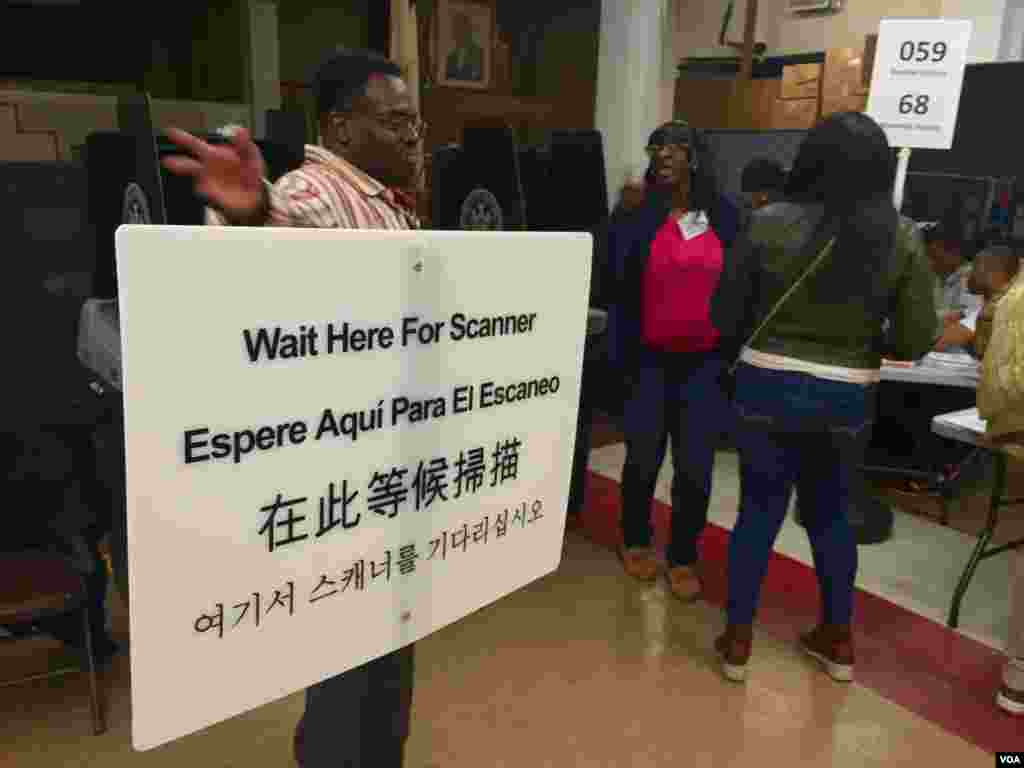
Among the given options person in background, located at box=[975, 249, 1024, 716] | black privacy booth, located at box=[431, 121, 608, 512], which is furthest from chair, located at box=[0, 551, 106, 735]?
person in background, located at box=[975, 249, 1024, 716]

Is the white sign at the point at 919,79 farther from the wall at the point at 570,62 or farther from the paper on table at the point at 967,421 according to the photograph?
the wall at the point at 570,62

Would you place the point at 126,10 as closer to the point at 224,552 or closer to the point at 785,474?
the point at 785,474

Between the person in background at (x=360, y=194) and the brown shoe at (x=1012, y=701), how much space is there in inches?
64.4

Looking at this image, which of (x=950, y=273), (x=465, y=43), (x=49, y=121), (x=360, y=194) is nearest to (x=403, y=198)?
(x=360, y=194)

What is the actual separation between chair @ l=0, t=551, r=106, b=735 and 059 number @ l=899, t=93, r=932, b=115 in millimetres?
2876

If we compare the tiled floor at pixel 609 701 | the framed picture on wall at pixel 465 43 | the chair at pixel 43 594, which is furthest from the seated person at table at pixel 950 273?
the chair at pixel 43 594

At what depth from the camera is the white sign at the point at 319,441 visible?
1.87 feet

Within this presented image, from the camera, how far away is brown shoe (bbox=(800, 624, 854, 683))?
2125mm

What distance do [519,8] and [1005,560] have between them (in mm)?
4101

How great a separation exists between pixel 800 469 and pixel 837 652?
523mm

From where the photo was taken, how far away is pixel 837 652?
2129mm

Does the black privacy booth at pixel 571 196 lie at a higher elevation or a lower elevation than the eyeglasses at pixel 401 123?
lower

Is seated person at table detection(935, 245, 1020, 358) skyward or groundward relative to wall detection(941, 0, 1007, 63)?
groundward

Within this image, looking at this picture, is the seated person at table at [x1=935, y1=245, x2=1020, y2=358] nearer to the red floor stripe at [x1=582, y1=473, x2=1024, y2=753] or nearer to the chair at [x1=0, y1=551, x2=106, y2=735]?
the red floor stripe at [x1=582, y1=473, x2=1024, y2=753]
